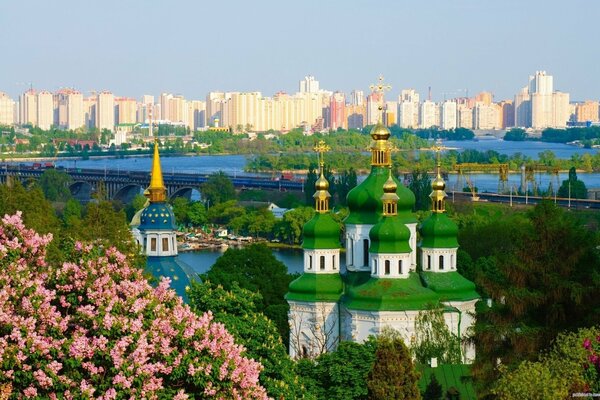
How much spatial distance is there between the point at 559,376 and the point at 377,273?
16.8ft

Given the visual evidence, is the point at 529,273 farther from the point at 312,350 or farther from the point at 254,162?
Result: the point at 254,162

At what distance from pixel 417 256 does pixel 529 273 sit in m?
4.28

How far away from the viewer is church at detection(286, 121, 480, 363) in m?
14.1

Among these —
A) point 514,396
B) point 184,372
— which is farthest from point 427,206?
point 184,372

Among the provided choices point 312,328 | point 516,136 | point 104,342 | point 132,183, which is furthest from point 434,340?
point 516,136

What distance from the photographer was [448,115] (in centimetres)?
12719

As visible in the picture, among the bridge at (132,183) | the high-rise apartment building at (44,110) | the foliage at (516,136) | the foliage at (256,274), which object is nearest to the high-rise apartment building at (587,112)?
the foliage at (516,136)

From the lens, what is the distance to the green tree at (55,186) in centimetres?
4403

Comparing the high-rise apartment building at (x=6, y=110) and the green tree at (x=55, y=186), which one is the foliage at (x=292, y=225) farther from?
the high-rise apartment building at (x=6, y=110)

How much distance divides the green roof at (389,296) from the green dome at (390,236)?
0.26 metres

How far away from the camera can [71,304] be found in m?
7.57

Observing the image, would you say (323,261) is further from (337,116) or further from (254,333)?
(337,116)

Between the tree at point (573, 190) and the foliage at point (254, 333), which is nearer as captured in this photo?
the foliage at point (254, 333)

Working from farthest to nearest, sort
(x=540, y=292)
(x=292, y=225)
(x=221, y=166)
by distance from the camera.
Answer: (x=221, y=166)
(x=292, y=225)
(x=540, y=292)
